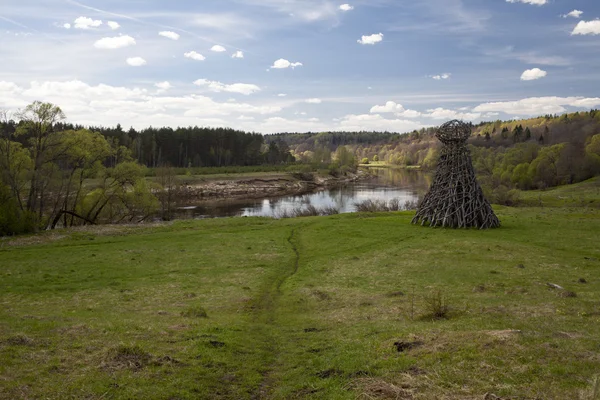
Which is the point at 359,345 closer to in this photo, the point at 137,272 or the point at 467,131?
the point at 137,272

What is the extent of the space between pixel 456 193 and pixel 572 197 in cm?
4915

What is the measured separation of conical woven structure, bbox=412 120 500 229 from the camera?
37.5 meters

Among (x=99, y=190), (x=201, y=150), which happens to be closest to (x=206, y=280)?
(x=99, y=190)

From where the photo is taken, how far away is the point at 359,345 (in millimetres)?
12055

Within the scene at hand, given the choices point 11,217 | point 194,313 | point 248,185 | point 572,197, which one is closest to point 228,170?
point 248,185

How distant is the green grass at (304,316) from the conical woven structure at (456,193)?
2829mm

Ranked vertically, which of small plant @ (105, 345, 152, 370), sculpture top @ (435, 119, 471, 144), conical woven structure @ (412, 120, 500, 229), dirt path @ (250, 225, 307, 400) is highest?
sculpture top @ (435, 119, 471, 144)

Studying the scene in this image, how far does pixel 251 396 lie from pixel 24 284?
17691 mm

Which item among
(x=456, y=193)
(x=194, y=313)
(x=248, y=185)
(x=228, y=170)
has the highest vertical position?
(x=228, y=170)

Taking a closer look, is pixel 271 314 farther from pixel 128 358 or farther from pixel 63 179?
pixel 63 179

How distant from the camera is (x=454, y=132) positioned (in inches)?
1529

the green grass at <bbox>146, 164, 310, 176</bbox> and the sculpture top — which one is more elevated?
the sculpture top

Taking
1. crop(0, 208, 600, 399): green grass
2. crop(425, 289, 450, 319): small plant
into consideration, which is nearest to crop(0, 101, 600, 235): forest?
crop(0, 208, 600, 399): green grass

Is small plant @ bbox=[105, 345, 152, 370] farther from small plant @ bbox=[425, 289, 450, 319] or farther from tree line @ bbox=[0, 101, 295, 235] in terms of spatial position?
tree line @ bbox=[0, 101, 295, 235]
